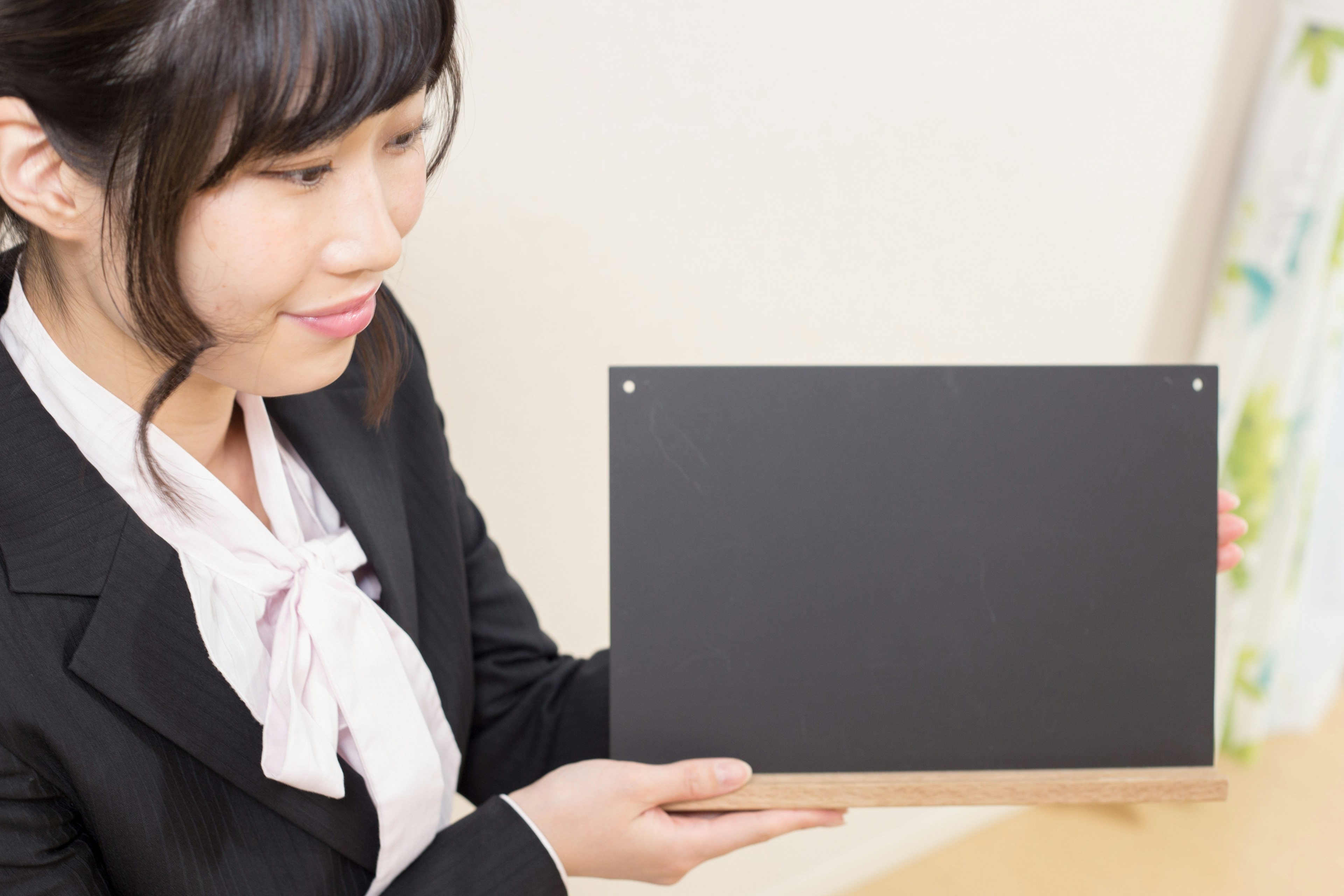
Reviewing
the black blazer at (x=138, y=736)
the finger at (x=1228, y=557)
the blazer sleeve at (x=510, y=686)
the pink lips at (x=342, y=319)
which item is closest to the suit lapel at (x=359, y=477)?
the black blazer at (x=138, y=736)

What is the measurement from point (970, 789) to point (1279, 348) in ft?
4.62

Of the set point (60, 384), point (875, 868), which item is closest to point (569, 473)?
point (60, 384)

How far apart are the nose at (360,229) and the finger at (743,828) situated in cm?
47

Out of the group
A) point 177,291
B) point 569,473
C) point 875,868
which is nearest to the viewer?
point 177,291

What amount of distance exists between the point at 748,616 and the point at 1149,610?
1.02ft

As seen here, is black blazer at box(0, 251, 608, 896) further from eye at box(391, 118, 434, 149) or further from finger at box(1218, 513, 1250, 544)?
finger at box(1218, 513, 1250, 544)

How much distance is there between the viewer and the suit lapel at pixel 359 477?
86cm

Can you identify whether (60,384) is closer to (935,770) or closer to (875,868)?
(935,770)

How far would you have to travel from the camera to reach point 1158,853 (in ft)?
5.95

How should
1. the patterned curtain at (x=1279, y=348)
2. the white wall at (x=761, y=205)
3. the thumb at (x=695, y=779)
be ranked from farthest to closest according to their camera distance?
the patterned curtain at (x=1279, y=348) → the white wall at (x=761, y=205) → the thumb at (x=695, y=779)

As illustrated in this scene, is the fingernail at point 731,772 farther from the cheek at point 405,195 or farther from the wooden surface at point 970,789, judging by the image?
the cheek at point 405,195

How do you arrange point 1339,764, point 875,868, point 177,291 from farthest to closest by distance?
point 1339,764, point 875,868, point 177,291

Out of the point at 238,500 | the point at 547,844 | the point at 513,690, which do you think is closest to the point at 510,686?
the point at 513,690

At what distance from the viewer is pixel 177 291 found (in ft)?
1.97
